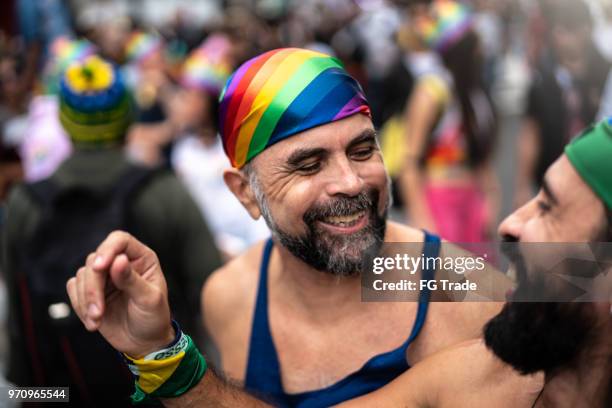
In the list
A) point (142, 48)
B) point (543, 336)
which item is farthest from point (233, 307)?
point (142, 48)

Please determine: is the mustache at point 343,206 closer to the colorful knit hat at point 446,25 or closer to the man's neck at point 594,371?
the man's neck at point 594,371

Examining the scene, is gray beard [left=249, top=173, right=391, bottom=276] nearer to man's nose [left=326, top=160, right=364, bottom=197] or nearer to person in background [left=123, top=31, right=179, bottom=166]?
man's nose [left=326, top=160, right=364, bottom=197]

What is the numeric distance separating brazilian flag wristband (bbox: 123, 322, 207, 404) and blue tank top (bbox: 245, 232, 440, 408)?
0.39 m

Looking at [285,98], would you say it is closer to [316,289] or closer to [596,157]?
[316,289]

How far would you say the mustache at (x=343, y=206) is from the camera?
2414 mm

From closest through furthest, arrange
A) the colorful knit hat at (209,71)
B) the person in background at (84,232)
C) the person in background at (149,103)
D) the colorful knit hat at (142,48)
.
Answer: the person in background at (84,232) → the colorful knit hat at (209,71) → the person in background at (149,103) → the colorful knit hat at (142,48)

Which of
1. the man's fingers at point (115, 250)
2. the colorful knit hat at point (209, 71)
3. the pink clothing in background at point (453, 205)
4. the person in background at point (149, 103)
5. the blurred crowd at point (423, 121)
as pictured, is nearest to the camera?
the man's fingers at point (115, 250)

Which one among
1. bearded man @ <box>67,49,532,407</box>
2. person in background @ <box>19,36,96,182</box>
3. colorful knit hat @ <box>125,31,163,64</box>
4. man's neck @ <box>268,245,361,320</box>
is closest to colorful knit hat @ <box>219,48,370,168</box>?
bearded man @ <box>67,49,532,407</box>

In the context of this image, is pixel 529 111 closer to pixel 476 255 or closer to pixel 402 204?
pixel 402 204

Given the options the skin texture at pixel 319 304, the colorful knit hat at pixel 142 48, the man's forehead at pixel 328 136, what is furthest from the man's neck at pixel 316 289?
the colorful knit hat at pixel 142 48

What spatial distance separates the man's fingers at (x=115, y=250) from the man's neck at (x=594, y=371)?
1.08 m

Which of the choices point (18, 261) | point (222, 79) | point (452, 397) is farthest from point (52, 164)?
point (452, 397)

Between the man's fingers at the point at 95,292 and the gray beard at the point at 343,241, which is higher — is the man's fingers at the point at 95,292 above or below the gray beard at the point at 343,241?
above

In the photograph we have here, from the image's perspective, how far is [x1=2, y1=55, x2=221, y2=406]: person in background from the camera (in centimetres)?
337
